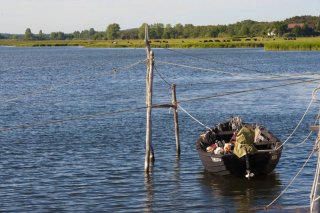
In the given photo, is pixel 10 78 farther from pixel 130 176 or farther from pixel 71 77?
pixel 130 176

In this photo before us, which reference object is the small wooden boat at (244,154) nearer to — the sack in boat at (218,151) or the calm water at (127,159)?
the sack in boat at (218,151)

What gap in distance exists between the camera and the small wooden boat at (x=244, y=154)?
2709 cm

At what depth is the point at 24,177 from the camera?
1166 inches

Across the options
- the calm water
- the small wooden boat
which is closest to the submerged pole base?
the small wooden boat

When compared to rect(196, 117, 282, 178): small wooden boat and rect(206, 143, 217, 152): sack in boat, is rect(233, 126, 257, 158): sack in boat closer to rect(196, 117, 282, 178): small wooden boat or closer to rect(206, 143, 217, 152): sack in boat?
rect(196, 117, 282, 178): small wooden boat

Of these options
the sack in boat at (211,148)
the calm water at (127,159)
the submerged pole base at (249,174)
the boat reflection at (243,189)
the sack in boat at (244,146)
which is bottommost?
the calm water at (127,159)

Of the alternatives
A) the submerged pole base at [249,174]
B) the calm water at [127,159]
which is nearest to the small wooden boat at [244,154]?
the submerged pole base at [249,174]

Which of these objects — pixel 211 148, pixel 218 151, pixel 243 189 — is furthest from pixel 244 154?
pixel 211 148

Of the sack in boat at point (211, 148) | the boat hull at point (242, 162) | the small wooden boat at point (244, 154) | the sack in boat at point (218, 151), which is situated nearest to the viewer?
the small wooden boat at point (244, 154)

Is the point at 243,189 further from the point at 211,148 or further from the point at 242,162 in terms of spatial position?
the point at 211,148

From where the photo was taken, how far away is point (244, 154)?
26.8m

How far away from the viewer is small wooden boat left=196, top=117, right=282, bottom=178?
88.9 ft

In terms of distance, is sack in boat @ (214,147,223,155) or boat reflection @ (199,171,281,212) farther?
sack in boat @ (214,147,223,155)

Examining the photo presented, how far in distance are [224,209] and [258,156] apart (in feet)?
12.2
